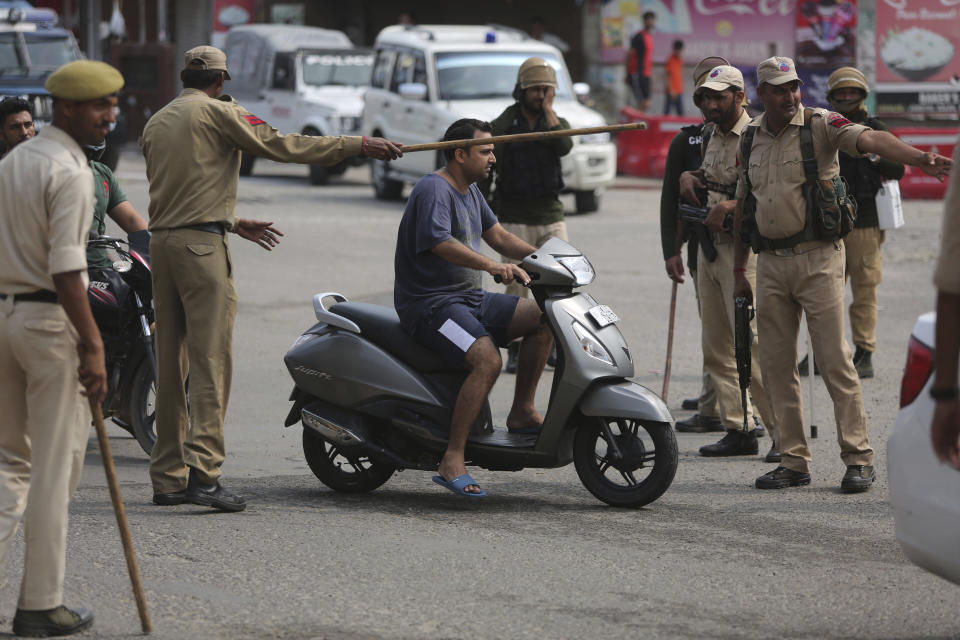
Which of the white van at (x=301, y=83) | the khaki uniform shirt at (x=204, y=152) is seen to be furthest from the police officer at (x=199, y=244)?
the white van at (x=301, y=83)

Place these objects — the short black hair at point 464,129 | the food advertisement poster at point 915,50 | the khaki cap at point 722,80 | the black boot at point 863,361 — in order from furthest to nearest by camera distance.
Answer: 1. the food advertisement poster at point 915,50
2. the black boot at point 863,361
3. the khaki cap at point 722,80
4. the short black hair at point 464,129

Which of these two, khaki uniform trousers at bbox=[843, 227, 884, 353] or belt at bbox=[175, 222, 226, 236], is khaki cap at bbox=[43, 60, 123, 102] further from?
khaki uniform trousers at bbox=[843, 227, 884, 353]

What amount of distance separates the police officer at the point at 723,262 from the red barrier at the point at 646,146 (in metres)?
14.8

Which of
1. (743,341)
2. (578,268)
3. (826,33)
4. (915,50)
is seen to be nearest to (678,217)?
(743,341)

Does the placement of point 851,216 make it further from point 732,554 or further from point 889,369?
point 889,369

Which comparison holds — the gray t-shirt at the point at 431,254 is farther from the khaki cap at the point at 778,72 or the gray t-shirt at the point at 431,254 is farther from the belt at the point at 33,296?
the belt at the point at 33,296

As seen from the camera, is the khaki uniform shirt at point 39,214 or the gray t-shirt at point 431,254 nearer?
the khaki uniform shirt at point 39,214

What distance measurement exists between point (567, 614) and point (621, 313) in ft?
24.1

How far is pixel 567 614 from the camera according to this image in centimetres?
506

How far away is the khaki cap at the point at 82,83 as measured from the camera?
4.69 m

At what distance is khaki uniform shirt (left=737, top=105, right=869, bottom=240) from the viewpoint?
6.85 meters

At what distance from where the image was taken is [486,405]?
6887mm

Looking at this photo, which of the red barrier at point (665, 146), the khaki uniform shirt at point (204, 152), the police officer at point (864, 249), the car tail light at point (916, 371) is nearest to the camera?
the car tail light at point (916, 371)

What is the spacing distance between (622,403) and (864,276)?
4120mm
